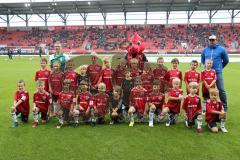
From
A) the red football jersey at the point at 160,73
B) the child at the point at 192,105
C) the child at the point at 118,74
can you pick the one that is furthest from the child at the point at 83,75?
the child at the point at 192,105

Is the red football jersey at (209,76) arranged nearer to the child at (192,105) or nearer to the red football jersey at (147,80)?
the child at (192,105)

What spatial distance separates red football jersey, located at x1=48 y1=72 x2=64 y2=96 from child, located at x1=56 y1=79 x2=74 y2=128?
43 cm

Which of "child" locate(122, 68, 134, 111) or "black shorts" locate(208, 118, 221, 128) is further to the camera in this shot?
"child" locate(122, 68, 134, 111)

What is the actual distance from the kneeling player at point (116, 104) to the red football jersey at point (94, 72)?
0.69 metres

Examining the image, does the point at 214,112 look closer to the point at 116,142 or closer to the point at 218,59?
the point at 218,59

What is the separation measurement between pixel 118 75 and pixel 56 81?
5.56 ft

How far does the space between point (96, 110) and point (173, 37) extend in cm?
5084

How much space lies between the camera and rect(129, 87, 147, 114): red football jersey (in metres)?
7.99

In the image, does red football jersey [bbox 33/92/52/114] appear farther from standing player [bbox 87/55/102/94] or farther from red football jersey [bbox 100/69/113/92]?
red football jersey [bbox 100/69/113/92]

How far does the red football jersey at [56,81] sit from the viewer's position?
842 cm

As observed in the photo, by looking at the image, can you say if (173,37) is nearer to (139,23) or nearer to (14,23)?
(139,23)

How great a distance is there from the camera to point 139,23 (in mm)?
57656

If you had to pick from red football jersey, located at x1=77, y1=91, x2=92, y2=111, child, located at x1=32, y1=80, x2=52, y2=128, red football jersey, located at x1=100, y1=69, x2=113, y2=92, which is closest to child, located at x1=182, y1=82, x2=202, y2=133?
red football jersey, located at x1=100, y1=69, x2=113, y2=92

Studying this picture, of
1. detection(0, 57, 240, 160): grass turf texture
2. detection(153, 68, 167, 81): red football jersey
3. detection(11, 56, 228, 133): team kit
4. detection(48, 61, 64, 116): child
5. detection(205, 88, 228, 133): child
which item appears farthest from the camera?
detection(153, 68, 167, 81): red football jersey
